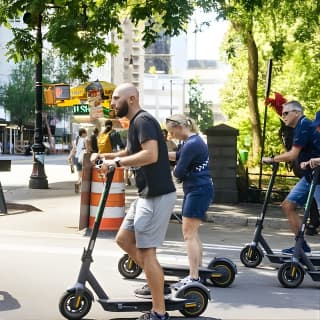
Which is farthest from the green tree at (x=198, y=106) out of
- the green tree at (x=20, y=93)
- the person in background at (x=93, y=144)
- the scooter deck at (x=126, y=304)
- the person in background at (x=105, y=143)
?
the scooter deck at (x=126, y=304)

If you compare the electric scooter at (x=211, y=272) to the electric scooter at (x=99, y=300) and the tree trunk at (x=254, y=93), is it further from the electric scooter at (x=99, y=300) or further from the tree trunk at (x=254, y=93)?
the tree trunk at (x=254, y=93)

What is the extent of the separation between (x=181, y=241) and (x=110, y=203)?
3.96ft

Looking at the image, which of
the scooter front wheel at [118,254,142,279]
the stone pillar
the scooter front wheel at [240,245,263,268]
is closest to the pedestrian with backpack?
the stone pillar

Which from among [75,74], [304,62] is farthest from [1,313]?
[304,62]

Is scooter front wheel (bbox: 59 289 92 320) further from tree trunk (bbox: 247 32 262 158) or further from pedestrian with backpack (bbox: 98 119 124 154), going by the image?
tree trunk (bbox: 247 32 262 158)

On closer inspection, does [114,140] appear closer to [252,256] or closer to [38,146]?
[38,146]

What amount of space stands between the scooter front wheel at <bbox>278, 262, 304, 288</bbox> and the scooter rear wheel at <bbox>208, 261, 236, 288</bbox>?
50cm

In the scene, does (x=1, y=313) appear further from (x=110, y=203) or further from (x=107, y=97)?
(x=107, y=97)

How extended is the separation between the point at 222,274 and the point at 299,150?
5.26 ft

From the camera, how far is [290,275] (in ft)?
23.4

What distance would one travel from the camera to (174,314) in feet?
20.0

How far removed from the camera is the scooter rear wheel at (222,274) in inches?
279

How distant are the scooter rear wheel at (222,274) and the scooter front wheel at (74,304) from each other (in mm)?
1762

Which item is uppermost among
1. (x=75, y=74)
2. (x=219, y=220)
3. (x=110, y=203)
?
(x=75, y=74)
